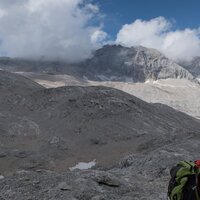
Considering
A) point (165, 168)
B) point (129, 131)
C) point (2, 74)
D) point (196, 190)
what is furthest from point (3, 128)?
point (196, 190)

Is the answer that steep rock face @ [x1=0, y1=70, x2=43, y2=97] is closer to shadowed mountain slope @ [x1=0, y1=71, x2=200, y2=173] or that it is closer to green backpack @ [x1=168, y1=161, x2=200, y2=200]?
shadowed mountain slope @ [x1=0, y1=71, x2=200, y2=173]

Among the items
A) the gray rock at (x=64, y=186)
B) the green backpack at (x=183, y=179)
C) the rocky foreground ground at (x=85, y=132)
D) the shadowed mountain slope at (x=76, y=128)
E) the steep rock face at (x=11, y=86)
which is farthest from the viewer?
the steep rock face at (x=11, y=86)

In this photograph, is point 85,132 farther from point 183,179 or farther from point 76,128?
point 183,179

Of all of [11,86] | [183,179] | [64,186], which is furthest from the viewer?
[11,86]

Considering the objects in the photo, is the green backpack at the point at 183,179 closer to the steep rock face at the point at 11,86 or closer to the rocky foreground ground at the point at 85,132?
the rocky foreground ground at the point at 85,132

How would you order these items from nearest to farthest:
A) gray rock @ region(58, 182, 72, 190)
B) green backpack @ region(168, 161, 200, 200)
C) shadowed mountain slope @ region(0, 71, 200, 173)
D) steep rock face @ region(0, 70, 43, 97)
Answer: green backpack @ region(168, 161, 200, 200) → gray rock @ region(58, 182, 72, 190) → shadowed mountain slope @ region(0, 71, 200, 173) → steep rock face @ region(0, 70, 43, 97)

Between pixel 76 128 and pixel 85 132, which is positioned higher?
pixel 76 128

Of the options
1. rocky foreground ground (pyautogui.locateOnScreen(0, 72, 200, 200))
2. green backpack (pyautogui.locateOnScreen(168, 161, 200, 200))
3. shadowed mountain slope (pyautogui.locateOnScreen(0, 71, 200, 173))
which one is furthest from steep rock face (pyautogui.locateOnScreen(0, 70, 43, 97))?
green backpack (pyautogui.locateOnScreen(168, 161, 200, 200))

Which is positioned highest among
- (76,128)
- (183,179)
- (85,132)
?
(183,179)

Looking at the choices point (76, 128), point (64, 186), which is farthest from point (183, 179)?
point (76, 128)

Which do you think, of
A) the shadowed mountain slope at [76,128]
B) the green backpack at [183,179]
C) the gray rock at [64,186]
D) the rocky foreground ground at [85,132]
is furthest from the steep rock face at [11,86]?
the green backpack at [183,179]

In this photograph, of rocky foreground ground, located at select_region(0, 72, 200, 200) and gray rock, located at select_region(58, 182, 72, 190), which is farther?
rocky foreground ground, located at select_region(0, 72, 200, 200)

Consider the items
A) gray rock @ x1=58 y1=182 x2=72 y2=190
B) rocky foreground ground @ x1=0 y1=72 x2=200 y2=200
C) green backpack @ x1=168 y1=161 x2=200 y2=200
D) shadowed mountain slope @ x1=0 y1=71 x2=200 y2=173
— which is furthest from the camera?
shadowed mountain slope @ x1=0 y1=71 x2=200 y2=173

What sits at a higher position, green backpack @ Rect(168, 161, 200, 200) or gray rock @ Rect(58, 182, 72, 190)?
green backpack @ Rect(168, 161, 200, 200)
